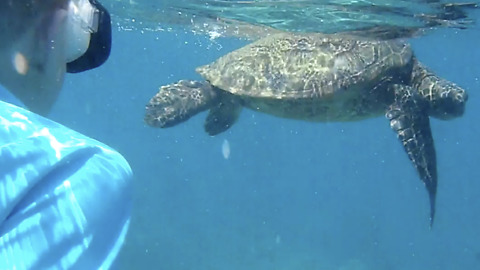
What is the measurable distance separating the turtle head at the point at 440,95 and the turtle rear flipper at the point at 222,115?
3249 mm

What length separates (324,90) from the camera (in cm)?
890

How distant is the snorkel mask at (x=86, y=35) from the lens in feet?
4.94

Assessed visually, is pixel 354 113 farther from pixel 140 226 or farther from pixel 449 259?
pixel 449 259

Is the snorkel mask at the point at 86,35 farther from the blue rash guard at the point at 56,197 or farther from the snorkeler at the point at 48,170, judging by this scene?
the blue rash guard at the point at 56,197

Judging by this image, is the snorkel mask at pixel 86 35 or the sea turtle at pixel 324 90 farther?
the sea turtle at pixel 324 90

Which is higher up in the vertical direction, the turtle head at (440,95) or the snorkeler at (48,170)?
the snorkeler at (48,170)

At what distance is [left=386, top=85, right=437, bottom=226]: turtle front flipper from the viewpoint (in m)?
8.34

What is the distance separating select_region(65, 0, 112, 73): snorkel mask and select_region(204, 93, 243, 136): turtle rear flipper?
7.97 metres

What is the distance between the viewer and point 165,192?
3203cm

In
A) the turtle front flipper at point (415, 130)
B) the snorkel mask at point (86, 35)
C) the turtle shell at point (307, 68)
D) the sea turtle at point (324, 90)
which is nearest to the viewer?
the snorkel mask at point (86, 35)

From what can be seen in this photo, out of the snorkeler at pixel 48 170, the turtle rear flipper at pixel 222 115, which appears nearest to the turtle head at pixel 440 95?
the turtle rear flipper at pixel 222 115

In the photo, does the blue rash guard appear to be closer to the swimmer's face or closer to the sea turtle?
the swimmer's face

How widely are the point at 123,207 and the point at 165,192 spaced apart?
31.2 meters

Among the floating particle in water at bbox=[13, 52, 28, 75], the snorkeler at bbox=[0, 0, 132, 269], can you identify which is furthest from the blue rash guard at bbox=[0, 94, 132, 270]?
the floating particle in water at bbox=[13, 52, 28, 75]
